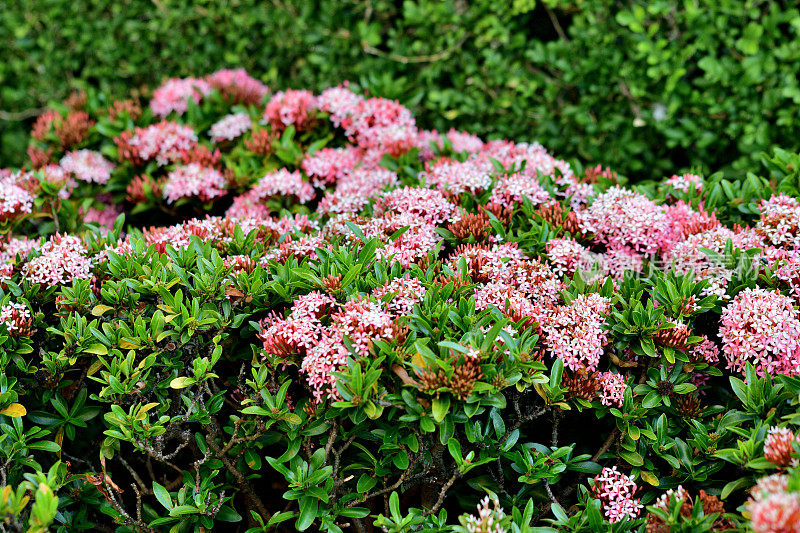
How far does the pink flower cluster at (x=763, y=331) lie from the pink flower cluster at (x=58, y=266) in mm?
2598

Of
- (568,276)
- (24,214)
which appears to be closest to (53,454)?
(24,214)

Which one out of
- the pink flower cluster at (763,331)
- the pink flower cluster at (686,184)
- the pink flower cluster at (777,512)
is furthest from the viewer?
the pink flower cluster at (686,184)

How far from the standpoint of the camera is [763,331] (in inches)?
93.0

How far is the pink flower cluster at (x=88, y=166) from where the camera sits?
13.1 feet

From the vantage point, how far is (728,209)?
10.8ft

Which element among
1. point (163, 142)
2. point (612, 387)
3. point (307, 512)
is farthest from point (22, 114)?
point (612, 387)

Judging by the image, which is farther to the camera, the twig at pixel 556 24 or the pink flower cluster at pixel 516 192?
the twig at pixel 556 24

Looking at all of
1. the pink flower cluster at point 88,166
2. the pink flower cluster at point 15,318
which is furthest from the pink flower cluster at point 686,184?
the pink flower cluster at point 88,166

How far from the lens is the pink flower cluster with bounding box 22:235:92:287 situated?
2.75 meters

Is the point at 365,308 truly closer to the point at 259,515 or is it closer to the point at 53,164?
the point at 259,515

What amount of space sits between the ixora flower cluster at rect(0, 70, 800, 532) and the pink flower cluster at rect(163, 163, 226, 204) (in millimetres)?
616

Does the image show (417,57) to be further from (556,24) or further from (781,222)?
(781,222)

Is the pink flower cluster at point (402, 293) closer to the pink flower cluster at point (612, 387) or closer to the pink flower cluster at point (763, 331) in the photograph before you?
the pink flower cluster at point (612, 387)

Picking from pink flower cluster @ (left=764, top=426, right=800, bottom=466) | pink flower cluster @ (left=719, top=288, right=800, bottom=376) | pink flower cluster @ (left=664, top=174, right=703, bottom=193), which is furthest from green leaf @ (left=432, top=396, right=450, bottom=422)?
pink flower cluster @ (left=664, top=174, right=703, bottom=193)
